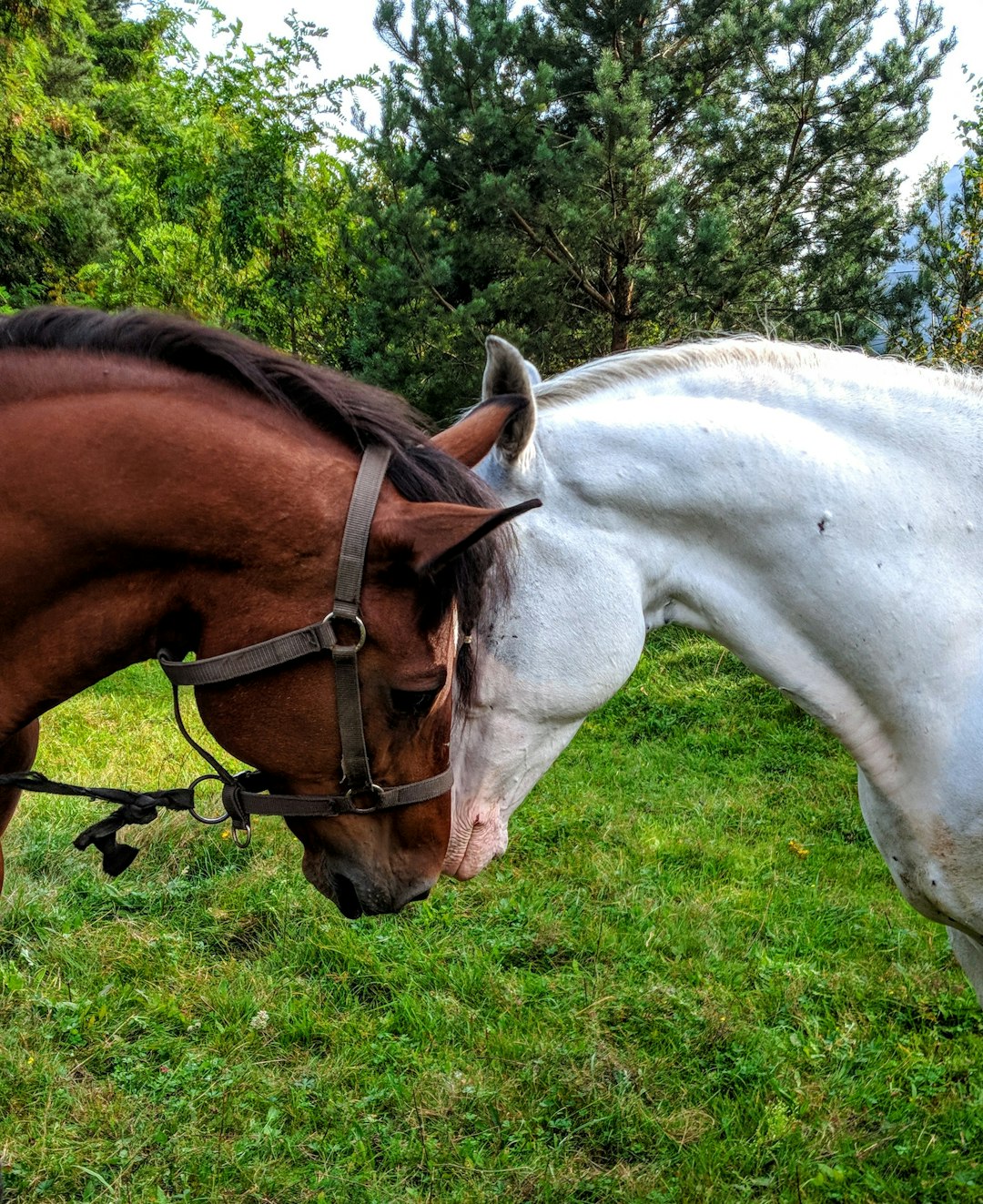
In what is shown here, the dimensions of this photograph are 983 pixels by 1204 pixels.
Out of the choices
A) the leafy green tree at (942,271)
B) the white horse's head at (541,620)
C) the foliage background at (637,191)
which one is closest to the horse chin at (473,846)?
the white horse's head at (541,620)

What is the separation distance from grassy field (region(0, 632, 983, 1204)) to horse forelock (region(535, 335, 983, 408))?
213 cm

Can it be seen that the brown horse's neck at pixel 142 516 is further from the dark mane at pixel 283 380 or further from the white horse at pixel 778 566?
the white horse at pixel 778 566

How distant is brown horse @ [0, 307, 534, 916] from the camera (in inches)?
49.1

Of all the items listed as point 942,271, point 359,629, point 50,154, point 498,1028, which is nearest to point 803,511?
point 359,629

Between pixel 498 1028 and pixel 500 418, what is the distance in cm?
229

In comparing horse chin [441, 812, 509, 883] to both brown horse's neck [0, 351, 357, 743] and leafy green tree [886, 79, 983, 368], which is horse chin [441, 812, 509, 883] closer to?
brown horse's neck [0, 351, 357, 743]

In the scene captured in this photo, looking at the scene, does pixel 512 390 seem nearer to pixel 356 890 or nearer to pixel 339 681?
pixel 339 681

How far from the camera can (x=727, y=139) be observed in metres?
6.44

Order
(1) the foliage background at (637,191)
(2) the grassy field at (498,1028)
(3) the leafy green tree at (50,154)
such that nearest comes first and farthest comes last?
(2) the grassy field at (498,1028) < (1) the foliage background at (637,191) < (3) the leafy green tree at (50,154)

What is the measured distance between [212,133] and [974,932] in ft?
34.5

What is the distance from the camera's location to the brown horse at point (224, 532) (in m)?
1.25

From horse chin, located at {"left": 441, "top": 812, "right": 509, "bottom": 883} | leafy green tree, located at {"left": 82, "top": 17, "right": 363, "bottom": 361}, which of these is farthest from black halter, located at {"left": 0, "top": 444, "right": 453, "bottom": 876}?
leafy green tree, located at {"left": 82, "top": 17, "right": 363, "bottom": 361}

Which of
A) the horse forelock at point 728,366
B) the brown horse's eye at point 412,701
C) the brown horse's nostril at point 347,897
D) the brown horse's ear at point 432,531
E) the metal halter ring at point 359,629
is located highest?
the horse forelock at point 728,366

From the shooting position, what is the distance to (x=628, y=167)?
6.26 meters
